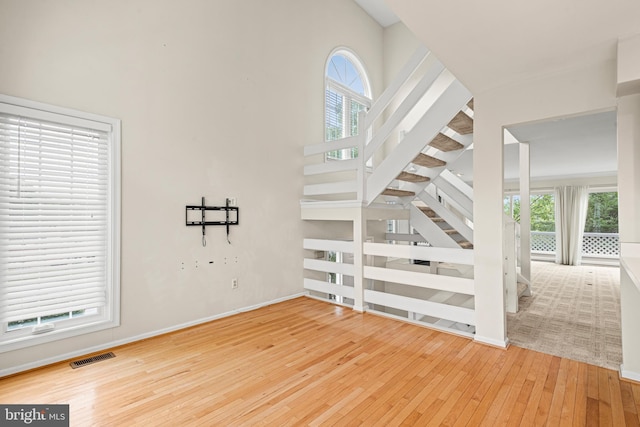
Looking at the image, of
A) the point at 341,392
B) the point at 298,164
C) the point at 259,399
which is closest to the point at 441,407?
the point at 341,392

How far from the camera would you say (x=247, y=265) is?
12.5 ft

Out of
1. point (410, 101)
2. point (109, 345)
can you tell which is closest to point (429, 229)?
point (410, 101)

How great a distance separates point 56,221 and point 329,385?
7.75 feet

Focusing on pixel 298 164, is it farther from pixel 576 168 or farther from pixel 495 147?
pixel 576 168

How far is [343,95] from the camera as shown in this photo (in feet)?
18.1

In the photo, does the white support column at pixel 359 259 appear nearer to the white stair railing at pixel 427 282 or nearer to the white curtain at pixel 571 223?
the white stair railing at pixel 427 282

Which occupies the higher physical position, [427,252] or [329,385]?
[427,252]

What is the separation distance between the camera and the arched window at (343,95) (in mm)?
5203

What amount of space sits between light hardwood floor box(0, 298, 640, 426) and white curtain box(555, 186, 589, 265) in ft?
23.0

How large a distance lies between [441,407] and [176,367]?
183 cm

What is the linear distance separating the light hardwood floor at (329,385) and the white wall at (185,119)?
54 centimetres

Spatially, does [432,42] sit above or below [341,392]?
above

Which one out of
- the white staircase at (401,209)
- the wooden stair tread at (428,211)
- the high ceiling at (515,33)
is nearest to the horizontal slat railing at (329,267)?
the white staircase at (401,209)

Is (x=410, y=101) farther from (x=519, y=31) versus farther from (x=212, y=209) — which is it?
(x=212, y=209)
